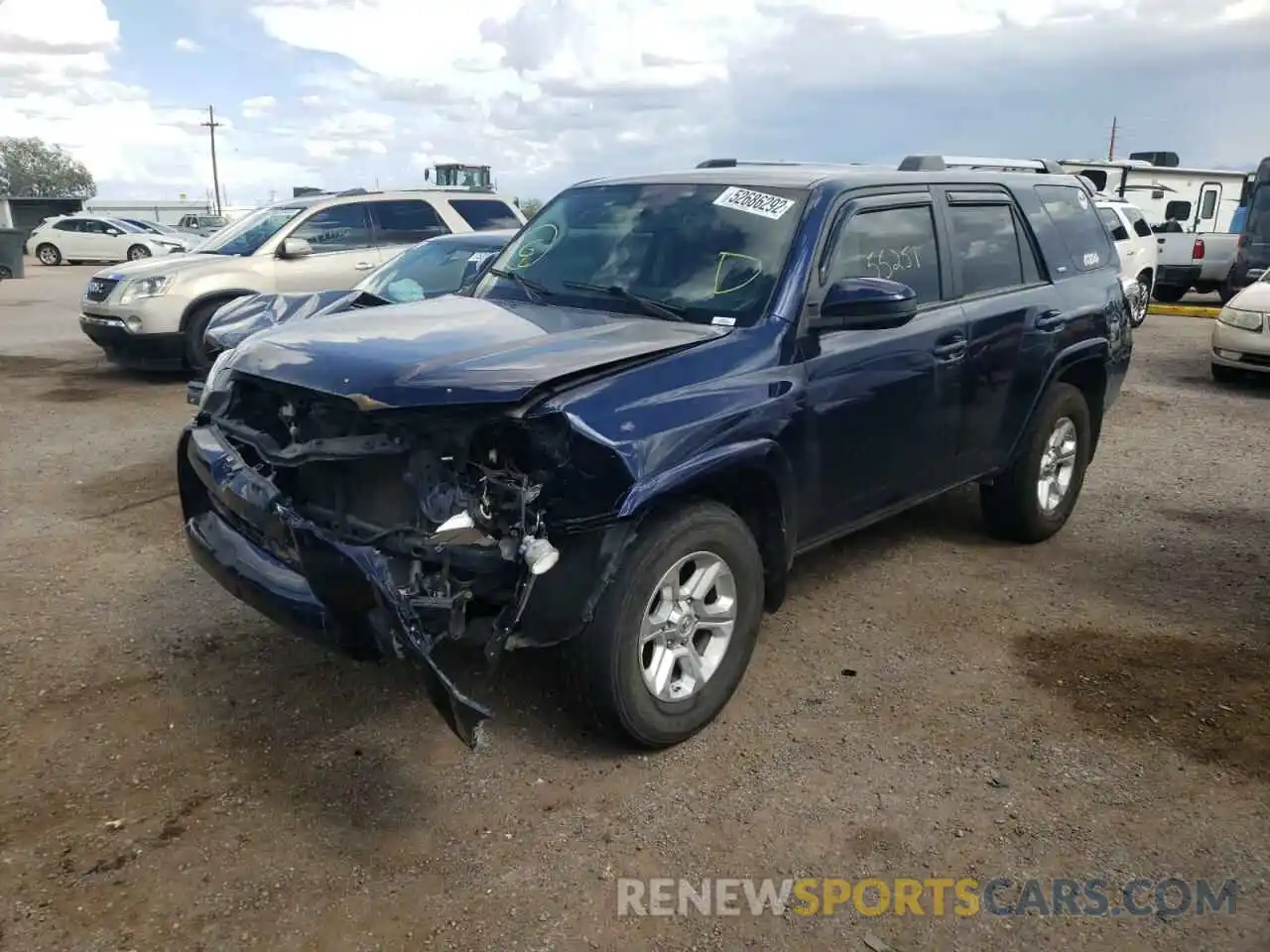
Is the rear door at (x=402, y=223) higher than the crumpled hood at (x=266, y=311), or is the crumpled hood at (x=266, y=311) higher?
the rear door at (x=402, y=223)

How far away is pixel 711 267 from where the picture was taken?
401 centimetres

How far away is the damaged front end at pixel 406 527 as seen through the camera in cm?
297

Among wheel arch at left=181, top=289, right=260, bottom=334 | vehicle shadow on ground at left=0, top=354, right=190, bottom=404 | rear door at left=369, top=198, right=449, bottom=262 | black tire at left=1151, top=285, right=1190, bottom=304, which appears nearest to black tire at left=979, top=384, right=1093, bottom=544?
rear door at left=369, top=198, right=449, bottom=262

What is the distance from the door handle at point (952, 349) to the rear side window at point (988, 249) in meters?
0.30

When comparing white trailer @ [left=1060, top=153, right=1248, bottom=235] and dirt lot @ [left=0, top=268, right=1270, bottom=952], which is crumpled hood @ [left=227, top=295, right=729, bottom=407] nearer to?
dirt lot @ [left=0, top=268, right=1270, bottom=952]

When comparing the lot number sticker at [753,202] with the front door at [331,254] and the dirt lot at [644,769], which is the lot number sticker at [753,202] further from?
the front door at [331,254]

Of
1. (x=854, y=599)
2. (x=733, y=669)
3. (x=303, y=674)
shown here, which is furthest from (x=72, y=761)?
(x=854, y=599)

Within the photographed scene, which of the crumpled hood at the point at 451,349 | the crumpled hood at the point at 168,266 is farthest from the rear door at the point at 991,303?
the crumpled hood at the point at 168,266

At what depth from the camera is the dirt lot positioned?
2.77m

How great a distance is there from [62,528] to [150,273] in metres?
4.93

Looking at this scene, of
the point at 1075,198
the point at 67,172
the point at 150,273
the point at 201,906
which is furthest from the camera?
the point at 67,172

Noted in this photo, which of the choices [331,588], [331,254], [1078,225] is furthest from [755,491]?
[331,254]

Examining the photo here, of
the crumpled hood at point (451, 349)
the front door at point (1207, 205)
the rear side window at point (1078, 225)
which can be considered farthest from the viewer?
the front door at point (1207, 205)

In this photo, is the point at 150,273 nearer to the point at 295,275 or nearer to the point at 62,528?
the point at 295,275
